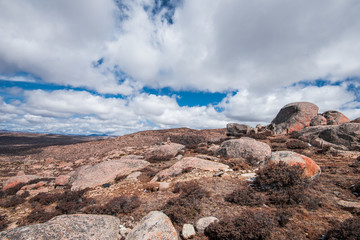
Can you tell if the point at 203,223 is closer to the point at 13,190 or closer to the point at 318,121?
the point at 13,190

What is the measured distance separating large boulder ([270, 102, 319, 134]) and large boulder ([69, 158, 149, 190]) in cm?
2221

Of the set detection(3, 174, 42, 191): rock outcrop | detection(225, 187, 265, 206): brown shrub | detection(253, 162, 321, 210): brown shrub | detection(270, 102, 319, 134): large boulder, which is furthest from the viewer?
detection(270, 102, 319, 134): large boulder

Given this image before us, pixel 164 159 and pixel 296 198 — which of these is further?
pixel 164 159

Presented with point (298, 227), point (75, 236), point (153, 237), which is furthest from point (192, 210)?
point (75, 236)

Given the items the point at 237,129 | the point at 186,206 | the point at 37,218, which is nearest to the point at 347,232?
the point at 186,206

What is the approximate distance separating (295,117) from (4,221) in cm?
3116

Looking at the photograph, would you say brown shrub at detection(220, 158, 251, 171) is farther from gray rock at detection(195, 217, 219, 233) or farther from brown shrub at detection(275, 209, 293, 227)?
gray rock at detection(195, 217, 219, 233)

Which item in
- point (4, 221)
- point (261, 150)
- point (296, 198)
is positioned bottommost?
point (4, 221)

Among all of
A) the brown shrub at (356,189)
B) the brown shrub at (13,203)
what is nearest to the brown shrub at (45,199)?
the brown shrub at (13,203)

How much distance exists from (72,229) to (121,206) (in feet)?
6.78

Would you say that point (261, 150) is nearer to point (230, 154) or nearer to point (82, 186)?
point (230, 154)

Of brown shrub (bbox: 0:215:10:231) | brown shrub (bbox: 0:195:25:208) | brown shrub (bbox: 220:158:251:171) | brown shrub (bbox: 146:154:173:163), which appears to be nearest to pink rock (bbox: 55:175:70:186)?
brown shrub (bbox: 0:195:25:208)

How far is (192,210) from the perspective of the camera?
215 inches

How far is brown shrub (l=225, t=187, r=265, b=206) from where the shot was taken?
18.4 ft
